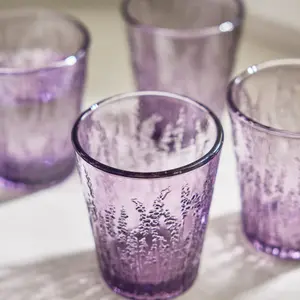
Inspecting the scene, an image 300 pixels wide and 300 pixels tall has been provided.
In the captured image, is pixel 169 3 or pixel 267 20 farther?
pixel 267 20

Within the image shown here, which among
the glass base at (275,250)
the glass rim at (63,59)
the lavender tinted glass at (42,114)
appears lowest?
the glass base at (275,250)

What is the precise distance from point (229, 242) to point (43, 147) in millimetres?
264

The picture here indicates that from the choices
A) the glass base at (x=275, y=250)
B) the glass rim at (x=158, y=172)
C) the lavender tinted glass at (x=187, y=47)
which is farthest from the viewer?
the lavender tinted glass at (x=187, y=47)

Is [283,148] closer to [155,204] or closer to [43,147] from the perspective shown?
[155,204]

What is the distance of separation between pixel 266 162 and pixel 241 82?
99mm

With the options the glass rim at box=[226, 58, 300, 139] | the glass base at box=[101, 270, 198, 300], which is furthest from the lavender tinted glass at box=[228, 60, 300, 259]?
the glass base at box=[101, 270, 198, 300]

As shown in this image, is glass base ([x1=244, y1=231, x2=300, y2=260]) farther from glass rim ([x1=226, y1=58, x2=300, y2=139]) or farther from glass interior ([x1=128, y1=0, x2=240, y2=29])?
glass interior ([x1=128, y1=0, x2=240, y2=29])

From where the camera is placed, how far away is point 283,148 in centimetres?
70

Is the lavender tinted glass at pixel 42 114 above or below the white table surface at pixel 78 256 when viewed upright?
above

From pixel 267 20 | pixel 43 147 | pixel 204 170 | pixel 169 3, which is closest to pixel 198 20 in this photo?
pixel 169 3

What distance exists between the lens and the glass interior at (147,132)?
0.71 meters

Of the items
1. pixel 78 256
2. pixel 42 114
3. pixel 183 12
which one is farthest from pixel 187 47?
pixel 78 256

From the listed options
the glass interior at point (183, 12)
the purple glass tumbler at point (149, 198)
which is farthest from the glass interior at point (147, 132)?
the glass interior at point (183, 12)

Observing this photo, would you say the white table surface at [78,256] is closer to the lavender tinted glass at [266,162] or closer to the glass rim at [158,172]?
the lavender tinted glass at [266,162]
